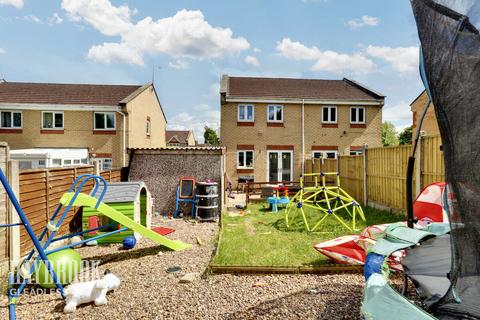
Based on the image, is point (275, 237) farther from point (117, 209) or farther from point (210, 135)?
point (210, 135)

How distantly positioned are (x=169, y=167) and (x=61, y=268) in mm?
6241

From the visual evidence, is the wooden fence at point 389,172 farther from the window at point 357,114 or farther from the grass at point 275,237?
the window at point 357,114

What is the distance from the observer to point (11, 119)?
17.0m

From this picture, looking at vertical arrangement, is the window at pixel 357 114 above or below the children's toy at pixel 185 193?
above

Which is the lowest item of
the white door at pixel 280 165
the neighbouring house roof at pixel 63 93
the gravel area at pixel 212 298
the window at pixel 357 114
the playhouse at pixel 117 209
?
the gravel area at pixel 212 298

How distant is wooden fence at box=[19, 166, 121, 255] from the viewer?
5438 millimetres

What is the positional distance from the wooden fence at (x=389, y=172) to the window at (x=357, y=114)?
6419 millimetres

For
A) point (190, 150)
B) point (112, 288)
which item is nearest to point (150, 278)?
point (112, 288)

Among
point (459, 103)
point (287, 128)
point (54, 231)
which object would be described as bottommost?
point (54, 231)

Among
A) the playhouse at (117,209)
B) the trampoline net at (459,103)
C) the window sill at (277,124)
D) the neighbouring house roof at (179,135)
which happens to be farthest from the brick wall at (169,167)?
the neighbouring house roof at (179,135)

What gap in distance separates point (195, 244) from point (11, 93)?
743 inches

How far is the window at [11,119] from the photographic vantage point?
55.9 ft

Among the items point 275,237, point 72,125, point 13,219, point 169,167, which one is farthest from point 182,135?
point 13,219

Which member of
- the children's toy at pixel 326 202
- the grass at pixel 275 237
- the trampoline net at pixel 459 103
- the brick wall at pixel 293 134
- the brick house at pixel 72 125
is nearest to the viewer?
the trampoline net at pixel 459 103
